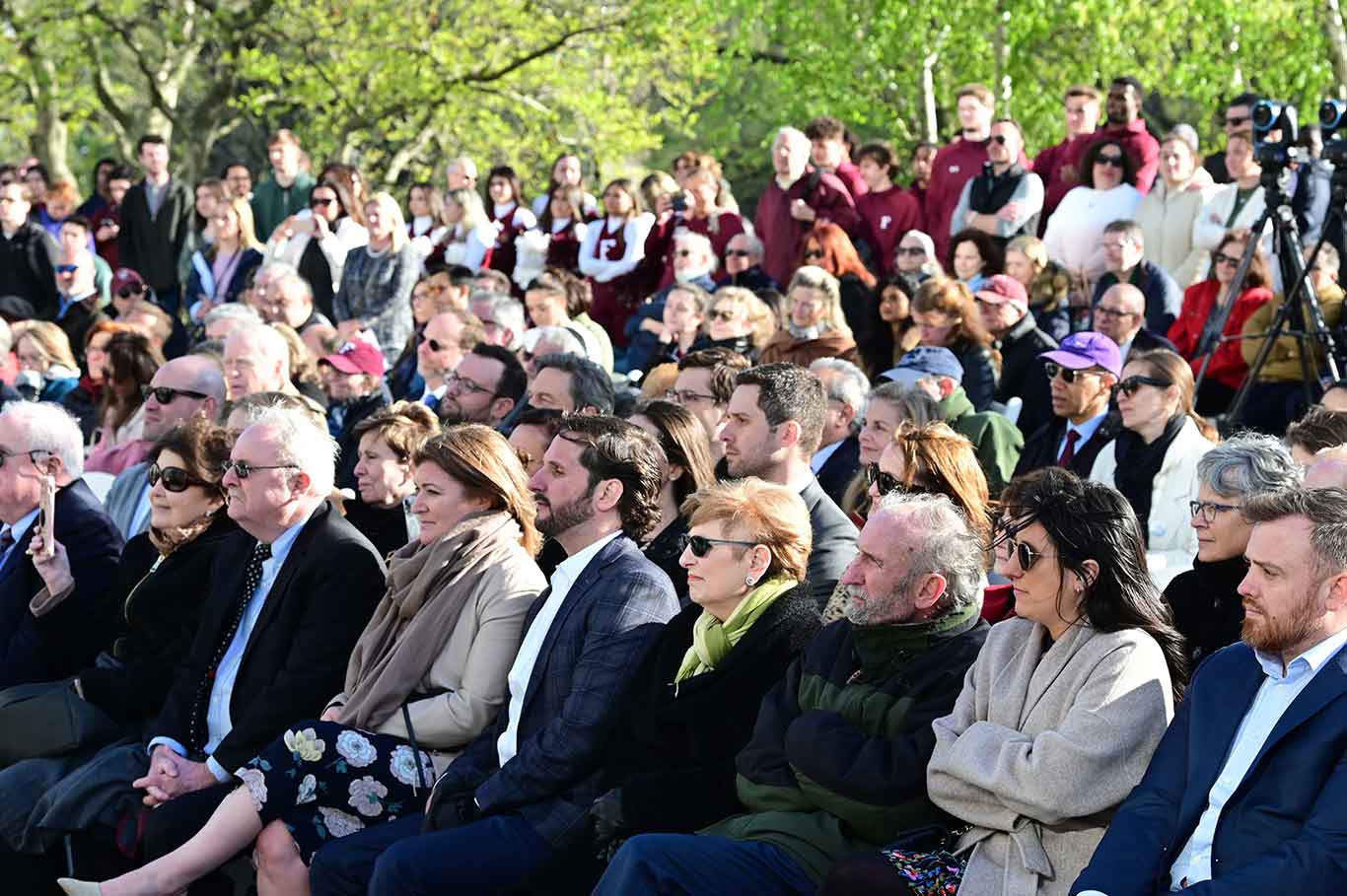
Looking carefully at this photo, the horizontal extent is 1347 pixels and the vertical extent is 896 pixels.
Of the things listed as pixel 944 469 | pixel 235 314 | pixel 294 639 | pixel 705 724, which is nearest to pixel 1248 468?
pixel 944 469

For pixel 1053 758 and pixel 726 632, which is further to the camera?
pixel 726 632

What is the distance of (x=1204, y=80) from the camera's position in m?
18.5

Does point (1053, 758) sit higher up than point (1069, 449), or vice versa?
point (1053, 758)

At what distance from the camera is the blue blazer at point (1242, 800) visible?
11.8ft

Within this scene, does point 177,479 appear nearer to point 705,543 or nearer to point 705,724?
point 705,543

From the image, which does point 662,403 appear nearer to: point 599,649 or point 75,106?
point 599,649

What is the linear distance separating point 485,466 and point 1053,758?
2231 mm

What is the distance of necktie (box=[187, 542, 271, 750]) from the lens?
5949 mm

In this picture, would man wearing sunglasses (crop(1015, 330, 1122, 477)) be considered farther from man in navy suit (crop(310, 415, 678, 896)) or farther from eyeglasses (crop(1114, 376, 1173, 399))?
man in navy suit (crop(310, 415, 678, 896))

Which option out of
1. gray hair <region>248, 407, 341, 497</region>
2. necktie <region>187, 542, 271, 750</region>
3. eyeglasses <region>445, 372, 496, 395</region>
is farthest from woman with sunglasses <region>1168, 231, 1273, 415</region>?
necktie <region>187, 542, 271, 750</region>

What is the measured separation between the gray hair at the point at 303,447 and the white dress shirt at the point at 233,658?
5.9 inches

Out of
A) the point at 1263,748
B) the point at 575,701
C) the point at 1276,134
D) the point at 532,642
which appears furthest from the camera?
the point at 1276,134

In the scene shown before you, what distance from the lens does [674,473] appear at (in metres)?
5.96

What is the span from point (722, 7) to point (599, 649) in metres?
16.3
